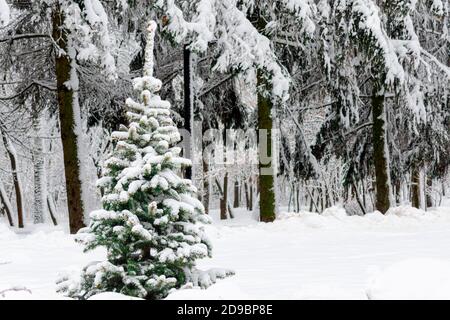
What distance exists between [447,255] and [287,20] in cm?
697

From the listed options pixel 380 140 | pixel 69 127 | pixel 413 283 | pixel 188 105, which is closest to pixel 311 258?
pixel 413 283

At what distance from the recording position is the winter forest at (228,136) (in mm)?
5840

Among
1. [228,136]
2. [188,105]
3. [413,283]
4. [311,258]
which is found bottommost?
[311,258]

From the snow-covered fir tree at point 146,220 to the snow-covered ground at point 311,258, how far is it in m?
→ 0.62

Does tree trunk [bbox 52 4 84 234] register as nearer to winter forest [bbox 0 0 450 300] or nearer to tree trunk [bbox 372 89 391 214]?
winter forest [bbox 0 0 450 300]

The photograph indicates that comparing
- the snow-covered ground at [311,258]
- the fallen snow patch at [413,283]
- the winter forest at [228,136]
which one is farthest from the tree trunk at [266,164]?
the fallen snow patch at [413,283]

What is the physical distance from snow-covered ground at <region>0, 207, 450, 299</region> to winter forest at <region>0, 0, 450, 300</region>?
0.03 m

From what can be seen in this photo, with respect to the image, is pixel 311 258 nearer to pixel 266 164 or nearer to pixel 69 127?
pixel 266 164

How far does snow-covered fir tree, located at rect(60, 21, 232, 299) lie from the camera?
5.72 m

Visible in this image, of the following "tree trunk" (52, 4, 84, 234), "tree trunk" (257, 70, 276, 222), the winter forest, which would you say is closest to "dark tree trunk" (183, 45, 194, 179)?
the winter forest

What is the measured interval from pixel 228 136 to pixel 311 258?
435 inches

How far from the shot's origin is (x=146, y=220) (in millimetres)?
5953

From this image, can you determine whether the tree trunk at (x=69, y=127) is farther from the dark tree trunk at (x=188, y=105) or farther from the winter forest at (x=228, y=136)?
the dark tree trunk at (x=188, y=105)
